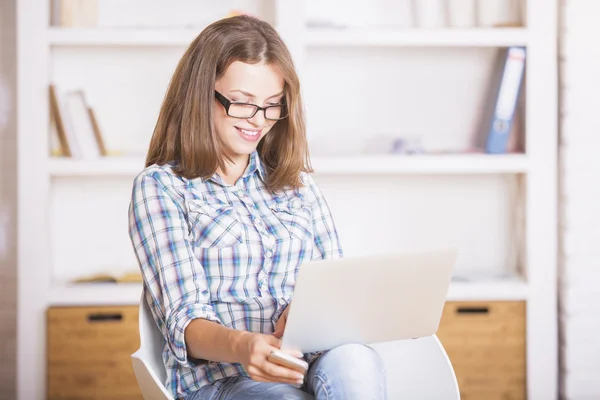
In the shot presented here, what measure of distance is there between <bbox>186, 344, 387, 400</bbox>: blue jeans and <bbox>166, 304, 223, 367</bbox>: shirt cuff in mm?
94

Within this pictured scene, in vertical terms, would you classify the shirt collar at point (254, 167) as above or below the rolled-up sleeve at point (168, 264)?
above

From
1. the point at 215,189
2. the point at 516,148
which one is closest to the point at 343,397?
the point at 215,189

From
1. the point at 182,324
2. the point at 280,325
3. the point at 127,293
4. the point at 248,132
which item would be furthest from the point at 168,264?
the point at 127,293

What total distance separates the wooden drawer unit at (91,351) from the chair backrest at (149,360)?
1081 millimetres

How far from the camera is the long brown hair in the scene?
1515 mm

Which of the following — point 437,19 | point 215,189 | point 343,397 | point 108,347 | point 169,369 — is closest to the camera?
point 343,397

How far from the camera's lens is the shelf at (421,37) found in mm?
2559

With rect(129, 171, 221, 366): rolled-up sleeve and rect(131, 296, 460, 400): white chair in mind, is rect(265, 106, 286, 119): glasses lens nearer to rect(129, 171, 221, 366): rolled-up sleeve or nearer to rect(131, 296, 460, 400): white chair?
rect(129, 171, 221, 366): rolled-up sleeve

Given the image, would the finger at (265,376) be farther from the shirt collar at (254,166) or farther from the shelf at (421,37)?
the shelf at (421,37)

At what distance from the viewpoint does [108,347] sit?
2572 millimetres

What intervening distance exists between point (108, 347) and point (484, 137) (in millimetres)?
1471

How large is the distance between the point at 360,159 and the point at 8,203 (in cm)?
126

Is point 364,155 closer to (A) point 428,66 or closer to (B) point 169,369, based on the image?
(A) point 428,66

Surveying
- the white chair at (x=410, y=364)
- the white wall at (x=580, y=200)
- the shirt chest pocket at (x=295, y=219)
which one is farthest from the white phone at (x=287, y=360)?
the white wall at (x=580, y=200)
